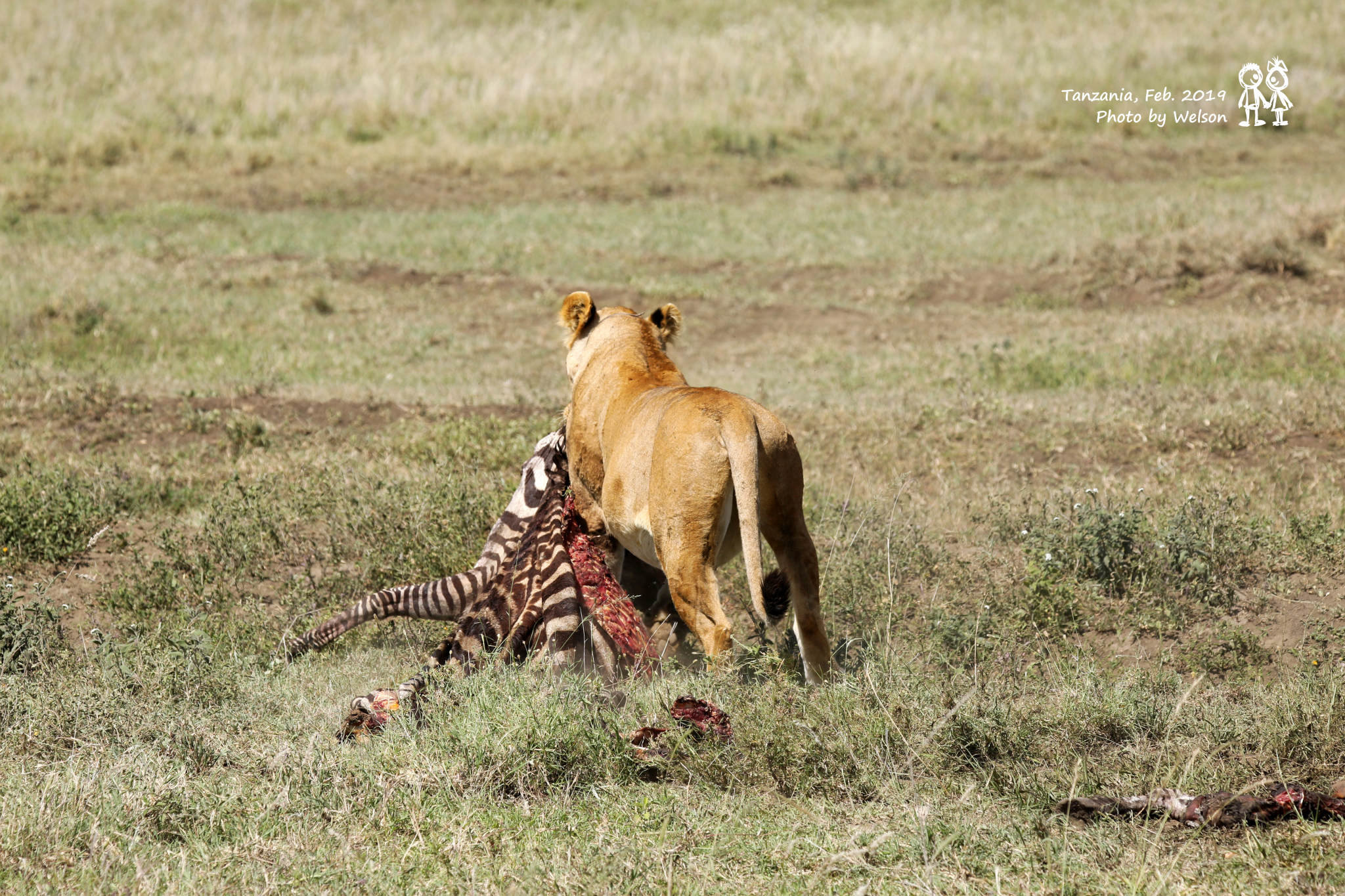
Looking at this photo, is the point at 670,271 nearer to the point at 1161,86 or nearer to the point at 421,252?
the point at 421,252

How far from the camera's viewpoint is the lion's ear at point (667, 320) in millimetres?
6082

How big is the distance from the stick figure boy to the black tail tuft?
66.3 feet

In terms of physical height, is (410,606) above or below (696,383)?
below

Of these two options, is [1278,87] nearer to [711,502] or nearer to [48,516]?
[711,502]

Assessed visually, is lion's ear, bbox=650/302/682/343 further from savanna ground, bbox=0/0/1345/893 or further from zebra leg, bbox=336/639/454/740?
zebra leg, bbox=336/639/454/740

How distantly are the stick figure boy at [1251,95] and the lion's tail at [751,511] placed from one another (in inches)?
789

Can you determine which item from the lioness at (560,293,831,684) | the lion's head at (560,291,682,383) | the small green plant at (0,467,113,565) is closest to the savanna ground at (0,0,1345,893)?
the small green plant at (0,467,113,565)

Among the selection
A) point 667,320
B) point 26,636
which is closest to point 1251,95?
point 667,320

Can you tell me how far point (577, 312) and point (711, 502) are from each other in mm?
1846

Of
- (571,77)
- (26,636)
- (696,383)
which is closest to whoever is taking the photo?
(26,636)

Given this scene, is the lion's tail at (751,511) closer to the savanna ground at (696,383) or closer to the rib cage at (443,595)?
the savanna ground at (696,383)

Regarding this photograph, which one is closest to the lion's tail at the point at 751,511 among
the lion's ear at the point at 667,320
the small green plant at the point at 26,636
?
the lion's ear at the point at 667,320

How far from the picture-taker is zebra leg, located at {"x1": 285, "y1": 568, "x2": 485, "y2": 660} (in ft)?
19.2

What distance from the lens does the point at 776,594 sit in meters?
4.47
